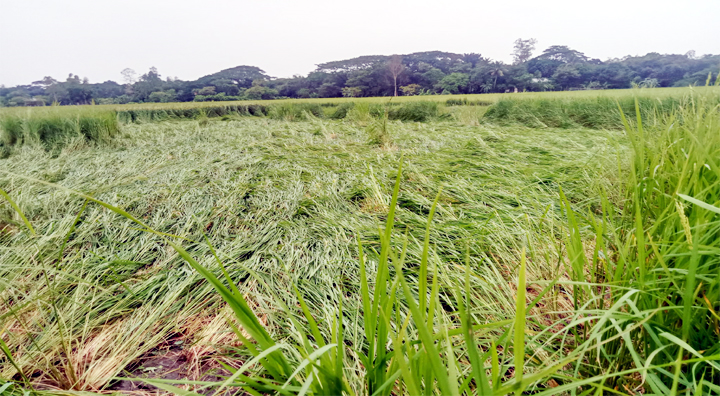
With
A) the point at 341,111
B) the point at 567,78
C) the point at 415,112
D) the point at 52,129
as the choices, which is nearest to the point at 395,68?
the point at 567,78

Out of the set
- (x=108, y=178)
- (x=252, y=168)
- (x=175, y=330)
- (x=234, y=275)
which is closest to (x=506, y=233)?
(x=234, y=275)

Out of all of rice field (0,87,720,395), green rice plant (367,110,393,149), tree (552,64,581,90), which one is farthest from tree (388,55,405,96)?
rice field (0,87,720,395)

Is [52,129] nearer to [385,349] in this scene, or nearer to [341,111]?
[385,349]

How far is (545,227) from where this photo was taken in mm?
1255

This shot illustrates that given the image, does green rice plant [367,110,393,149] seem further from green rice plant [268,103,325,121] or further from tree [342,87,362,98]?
tree [342,87,362,98]

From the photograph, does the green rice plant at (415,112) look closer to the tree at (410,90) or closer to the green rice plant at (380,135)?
the green rice plant at (380,135)

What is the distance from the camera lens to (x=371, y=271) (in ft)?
3.63

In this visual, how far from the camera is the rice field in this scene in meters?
0.45

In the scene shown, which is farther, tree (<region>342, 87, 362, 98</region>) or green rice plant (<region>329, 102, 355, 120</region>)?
tree (<region>342, 87, 362, 98</region>)

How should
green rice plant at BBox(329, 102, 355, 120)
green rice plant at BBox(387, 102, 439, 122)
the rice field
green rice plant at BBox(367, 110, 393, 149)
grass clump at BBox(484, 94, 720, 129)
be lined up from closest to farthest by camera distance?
the rice field
green rice plant at BBox(367, 110, 393, 149)
grass clump at BBox(484, 94, 720, 129)
green rice plant at BBox(387, 102, 439, 122)
green rice plant at BBox(329, 102, 355, 120)

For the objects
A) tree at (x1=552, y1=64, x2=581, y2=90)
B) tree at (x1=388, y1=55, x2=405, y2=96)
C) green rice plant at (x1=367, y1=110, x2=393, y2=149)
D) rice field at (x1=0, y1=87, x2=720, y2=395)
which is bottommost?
rice field at (x1=0, y1=87, x2=720, y2=395)

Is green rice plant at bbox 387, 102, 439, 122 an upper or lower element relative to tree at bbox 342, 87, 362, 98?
lower

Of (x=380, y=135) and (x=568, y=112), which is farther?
(x=568, y=112)

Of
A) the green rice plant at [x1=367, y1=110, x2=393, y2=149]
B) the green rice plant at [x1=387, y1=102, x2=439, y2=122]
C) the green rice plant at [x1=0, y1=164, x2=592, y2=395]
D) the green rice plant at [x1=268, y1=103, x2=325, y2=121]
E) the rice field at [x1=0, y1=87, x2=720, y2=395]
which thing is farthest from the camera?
the green rice plant at [x1=268, y1=103, x2=325, y2=121]
